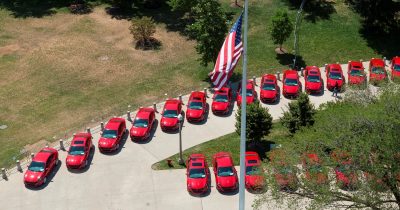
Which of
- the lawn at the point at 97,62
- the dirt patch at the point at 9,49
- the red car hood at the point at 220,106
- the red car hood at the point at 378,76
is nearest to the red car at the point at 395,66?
the red car hood at the point at 378,76

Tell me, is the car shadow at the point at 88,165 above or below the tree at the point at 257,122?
below

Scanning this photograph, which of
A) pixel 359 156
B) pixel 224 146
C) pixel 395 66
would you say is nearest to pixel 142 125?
pixel 224 146

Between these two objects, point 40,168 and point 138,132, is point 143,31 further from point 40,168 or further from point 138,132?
point 40,168

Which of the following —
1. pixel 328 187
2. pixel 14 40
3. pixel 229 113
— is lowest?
pixel 14 40

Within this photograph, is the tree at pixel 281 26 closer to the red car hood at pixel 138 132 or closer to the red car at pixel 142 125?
the red car at pixel 142 125

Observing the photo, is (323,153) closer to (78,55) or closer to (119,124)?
(119,124)

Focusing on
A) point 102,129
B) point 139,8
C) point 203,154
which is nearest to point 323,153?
point 203,154
